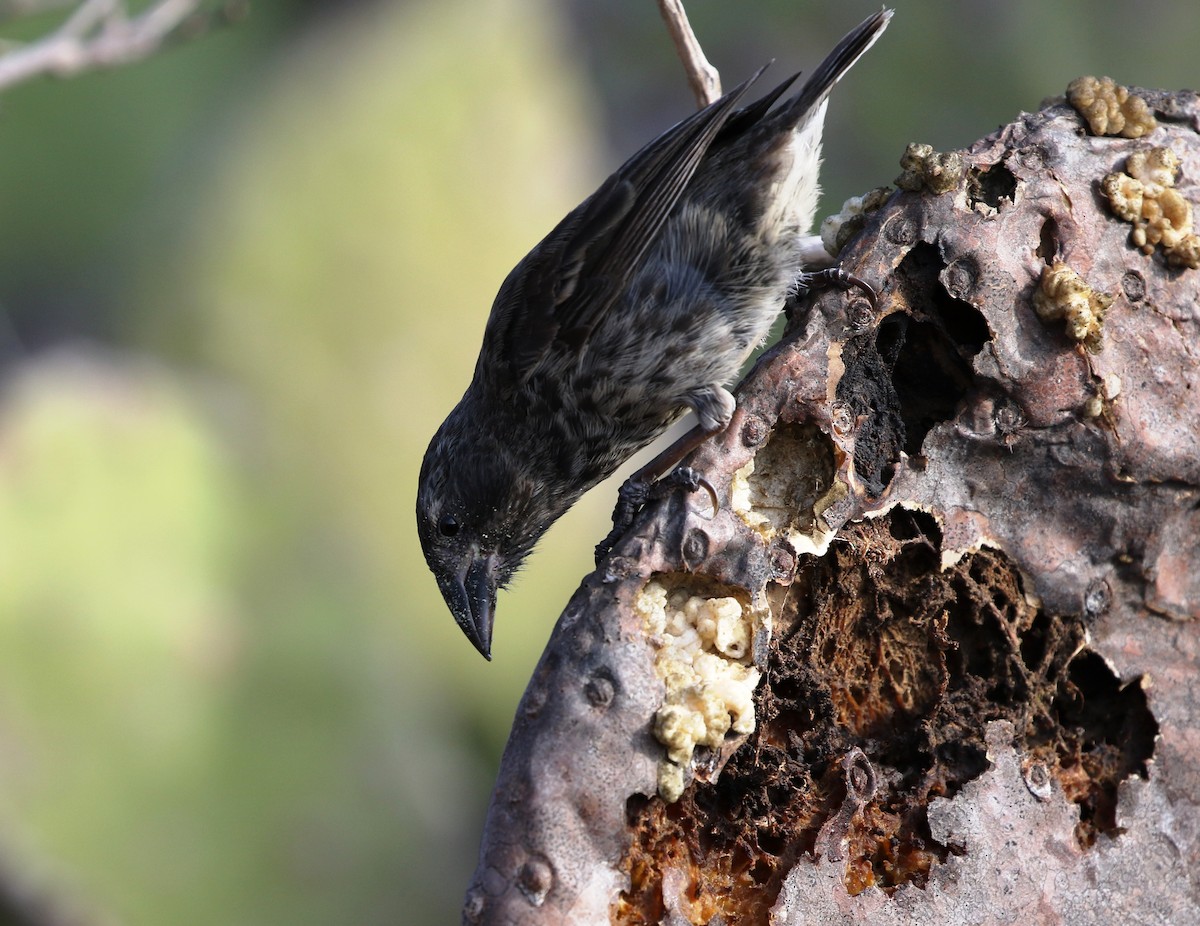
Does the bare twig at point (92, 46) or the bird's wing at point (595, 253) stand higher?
the bare twig at point (92, 46)

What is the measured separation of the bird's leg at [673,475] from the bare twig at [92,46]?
202 centimetres

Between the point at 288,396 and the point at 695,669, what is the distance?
5.45 metres

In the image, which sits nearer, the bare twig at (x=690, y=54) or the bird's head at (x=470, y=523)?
the bare twig at (x=690, y=54)

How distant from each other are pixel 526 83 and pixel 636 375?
15.8ft

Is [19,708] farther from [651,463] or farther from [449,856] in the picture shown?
[651,463]

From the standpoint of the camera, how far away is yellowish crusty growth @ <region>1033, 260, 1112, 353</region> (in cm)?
229

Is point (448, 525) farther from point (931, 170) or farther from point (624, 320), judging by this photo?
point (931, 170)

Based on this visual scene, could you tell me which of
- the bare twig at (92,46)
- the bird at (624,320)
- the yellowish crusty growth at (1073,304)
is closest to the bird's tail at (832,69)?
the bird at (624,320)

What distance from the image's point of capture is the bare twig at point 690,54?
3156 mm

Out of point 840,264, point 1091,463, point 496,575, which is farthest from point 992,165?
point 496,575

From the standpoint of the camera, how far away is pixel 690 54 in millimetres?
3266

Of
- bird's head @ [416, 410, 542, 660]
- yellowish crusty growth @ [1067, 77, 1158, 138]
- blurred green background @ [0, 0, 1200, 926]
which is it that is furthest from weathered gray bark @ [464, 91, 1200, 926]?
blurred green background @ [0, 0, 1200, 926]

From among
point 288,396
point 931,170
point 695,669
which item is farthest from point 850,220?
point 288,396

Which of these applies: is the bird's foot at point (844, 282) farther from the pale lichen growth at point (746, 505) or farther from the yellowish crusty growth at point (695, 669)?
the yellowish crusty growth at point (695, 669)
